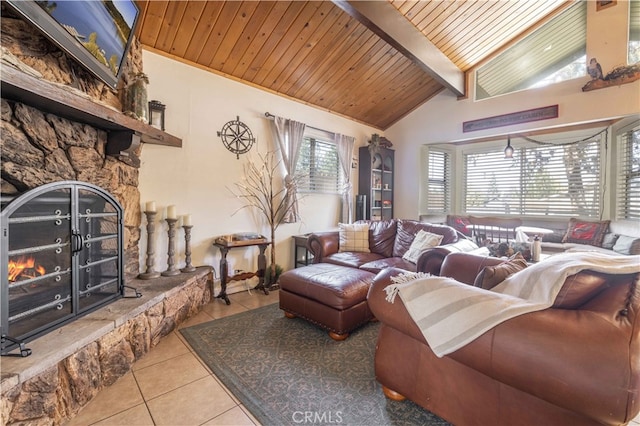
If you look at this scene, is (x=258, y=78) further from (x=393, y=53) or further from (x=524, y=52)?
(x=524, y=52)

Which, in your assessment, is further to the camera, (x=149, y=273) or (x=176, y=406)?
(x=149, y=273)

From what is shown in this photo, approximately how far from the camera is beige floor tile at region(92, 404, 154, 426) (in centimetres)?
139

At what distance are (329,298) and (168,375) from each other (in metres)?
1.22

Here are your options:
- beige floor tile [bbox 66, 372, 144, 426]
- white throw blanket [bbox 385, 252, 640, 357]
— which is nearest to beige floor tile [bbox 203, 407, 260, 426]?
beige floor tile [bbox 66, 372, 144, 426]

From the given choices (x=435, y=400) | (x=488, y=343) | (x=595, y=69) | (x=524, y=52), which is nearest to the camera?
(x=488, y=343)

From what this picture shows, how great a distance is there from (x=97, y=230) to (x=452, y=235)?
3292mm

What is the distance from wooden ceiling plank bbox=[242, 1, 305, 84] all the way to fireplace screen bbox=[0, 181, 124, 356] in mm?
2193

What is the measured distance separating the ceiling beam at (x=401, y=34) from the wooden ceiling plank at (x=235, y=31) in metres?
0.85

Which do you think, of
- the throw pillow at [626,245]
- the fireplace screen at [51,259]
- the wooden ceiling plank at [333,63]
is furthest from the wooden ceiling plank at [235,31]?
the throw pillow at [626,245]

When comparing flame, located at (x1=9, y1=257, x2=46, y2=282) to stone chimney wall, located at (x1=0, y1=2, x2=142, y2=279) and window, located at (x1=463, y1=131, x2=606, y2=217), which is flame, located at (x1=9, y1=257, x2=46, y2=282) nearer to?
stone chimney wall, located at (x1=0, y1=2, x2=142, y2=279)

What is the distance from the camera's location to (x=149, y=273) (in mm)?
2592

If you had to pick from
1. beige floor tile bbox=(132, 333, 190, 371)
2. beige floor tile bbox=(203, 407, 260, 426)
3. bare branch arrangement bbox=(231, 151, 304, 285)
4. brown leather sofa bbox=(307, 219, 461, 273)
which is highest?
bare branch arrangement bbox=(231, 151, 304, 285)

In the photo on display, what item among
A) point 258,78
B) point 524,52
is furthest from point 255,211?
point 524,52

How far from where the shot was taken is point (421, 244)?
10.1 feet
